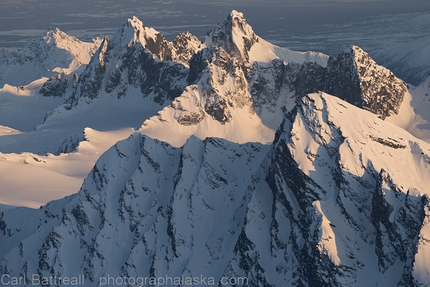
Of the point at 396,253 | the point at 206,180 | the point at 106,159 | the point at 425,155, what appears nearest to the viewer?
the point at 396,253

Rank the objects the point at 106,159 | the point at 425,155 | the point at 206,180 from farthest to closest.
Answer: the point at 106,159 → the point at 206,180 → the point at 425,155

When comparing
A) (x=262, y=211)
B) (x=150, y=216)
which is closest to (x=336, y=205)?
(x=262, y=211)

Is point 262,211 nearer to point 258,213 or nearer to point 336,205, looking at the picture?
point 258,213

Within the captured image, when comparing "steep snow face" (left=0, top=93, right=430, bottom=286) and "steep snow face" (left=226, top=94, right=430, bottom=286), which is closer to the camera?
"steep snow face" (left=226, top=94, right=430, bottom=286)

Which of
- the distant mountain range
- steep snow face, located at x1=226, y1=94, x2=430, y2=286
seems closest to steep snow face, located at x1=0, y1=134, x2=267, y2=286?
the distant mountain range

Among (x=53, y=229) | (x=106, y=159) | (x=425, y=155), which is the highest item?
(x=425, y=155)

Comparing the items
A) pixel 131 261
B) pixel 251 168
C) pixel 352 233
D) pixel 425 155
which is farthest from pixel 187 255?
pixel 425 155

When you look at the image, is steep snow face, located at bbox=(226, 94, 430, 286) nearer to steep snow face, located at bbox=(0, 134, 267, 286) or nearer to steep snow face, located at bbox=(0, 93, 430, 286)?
steep snow face, located at bbox=(0, 93, 430, 286)

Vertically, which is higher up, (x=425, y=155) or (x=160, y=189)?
(x=425, y=155)

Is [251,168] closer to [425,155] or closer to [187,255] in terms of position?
[187,255]
